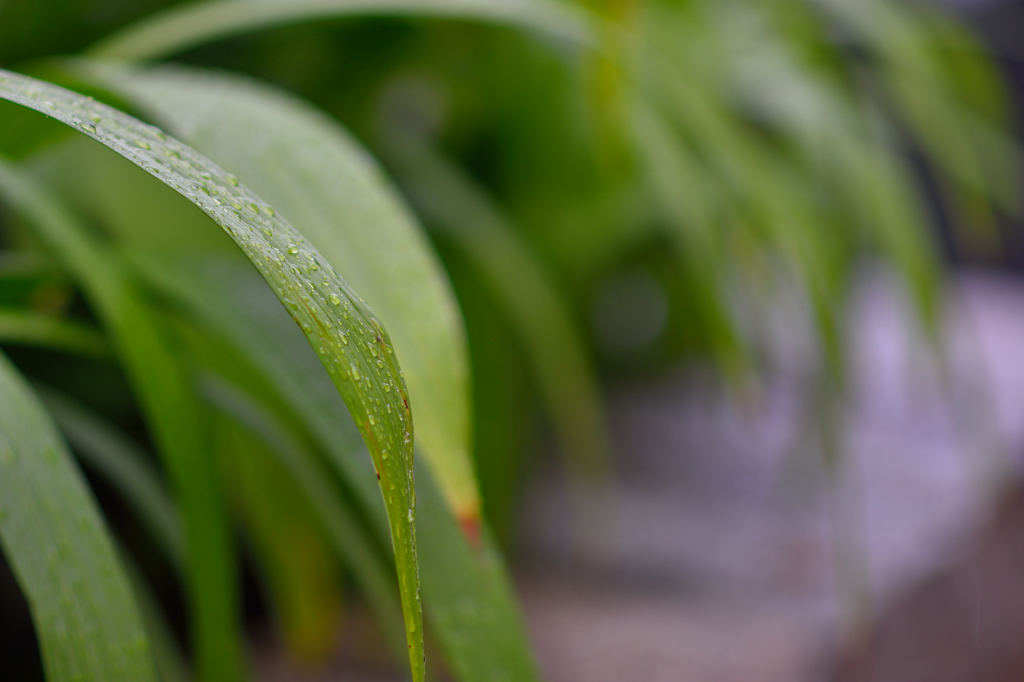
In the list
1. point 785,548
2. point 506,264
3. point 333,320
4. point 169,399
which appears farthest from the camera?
point 785,548

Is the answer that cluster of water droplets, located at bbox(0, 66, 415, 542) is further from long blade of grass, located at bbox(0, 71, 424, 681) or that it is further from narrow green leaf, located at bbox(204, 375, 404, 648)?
narrow green leaf, located at bbox(204, 375, 404, 648)

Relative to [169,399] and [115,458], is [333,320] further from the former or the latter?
[115,458]

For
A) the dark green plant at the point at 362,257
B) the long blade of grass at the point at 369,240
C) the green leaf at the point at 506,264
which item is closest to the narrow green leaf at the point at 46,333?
the dark green plant at the point at 362,257

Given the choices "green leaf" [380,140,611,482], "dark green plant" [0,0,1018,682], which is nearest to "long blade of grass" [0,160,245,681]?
"dark green plant" [0,0,1018,682]

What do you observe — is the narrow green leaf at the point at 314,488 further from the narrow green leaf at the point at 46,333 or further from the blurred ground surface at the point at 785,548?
the blurred ground surface at the point at 785,548

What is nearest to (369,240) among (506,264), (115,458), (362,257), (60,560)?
(362,257)

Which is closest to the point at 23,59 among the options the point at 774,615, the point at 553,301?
the point at 553,301
